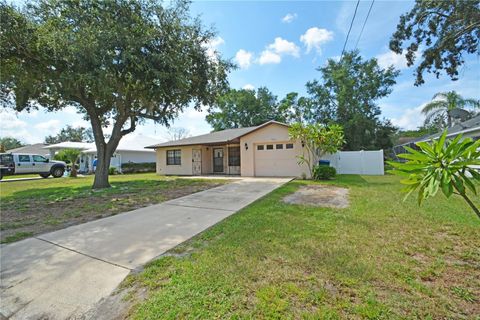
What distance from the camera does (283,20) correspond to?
9.82 m

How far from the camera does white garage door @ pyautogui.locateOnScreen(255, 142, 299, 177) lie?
539 inches

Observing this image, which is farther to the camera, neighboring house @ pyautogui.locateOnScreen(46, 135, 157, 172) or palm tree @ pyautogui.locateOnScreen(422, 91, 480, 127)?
neighboring house @ pyautogui.locateOnScreen(46, 135, 157, 172)

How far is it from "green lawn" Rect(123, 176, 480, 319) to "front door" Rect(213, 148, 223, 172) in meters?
13.6

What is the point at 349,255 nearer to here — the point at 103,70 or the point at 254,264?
the point at 254,264

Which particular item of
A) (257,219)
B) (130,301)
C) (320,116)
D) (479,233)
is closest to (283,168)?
(257,219)

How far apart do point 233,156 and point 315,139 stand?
23.5ft

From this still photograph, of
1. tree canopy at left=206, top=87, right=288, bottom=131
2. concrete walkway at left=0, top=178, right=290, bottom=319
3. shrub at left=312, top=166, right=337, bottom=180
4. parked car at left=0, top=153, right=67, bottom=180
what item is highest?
tree canopy at left=206, top=87, right=288, bottom=131

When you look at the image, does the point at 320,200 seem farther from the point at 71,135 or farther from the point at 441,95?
the point at 71,135

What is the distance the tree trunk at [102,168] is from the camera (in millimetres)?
11105

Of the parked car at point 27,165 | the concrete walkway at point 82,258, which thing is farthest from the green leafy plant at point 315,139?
the parked car at point 27,165

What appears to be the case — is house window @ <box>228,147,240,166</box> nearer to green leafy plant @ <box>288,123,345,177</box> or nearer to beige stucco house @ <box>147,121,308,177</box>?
beige stucco house @ <box>147,121,308,177</box>

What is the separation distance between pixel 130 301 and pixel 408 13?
1685cm

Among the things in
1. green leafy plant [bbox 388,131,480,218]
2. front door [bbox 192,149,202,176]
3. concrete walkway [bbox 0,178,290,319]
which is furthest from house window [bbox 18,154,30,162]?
green leafy plant [bbox 388,131,480,218]

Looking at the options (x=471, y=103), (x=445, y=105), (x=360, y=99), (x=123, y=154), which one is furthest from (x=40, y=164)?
(x=471, y=103)
